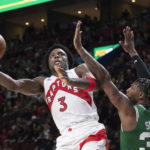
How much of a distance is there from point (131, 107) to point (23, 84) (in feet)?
4.65

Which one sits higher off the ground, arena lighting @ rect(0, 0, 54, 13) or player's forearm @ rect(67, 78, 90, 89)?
arena lighting @ rect(0, 0, 54, 13)

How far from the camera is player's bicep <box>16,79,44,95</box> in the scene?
4449 mm

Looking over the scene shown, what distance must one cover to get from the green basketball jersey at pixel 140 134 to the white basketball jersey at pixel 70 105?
2.55 ft

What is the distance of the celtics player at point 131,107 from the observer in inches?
135

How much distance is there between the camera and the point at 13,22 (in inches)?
855

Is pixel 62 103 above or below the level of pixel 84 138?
above

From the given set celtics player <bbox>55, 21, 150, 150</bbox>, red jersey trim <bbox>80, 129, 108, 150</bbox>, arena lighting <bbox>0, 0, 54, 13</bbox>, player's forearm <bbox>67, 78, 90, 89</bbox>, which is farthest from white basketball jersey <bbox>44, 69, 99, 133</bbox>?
arena lighting <bbox>0, 0, 54, 13</bbox>

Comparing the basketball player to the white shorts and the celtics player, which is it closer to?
the white shorts

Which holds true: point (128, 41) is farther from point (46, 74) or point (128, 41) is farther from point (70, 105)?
point (46, 74)

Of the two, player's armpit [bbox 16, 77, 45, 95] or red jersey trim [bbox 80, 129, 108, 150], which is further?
player's armpit [bbox 16, 77, 45, 95]

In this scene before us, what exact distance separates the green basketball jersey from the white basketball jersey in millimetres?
777

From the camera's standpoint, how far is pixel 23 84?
14.7 ft

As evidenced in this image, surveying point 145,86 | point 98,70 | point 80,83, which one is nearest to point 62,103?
point 80,83

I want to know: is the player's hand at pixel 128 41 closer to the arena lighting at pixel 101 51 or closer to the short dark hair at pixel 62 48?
the short dark hair at pixel 62 48
